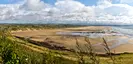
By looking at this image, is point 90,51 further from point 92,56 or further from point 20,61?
point 20,61

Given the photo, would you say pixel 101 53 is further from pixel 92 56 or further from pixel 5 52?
pixel 92 56

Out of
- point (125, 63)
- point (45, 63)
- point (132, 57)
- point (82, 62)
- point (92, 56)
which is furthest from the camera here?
point (132, 57)

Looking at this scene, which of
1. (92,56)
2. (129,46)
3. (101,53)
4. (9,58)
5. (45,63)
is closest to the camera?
(92,56)

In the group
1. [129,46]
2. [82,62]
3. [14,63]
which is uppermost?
[82,62]

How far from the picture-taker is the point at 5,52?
28.6 ft

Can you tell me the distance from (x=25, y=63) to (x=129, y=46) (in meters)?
49.3

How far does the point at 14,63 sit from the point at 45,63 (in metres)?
1.04

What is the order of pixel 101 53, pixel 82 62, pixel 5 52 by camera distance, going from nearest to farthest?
pixel 82 62 < pixel 5 52 < pixel 101 53

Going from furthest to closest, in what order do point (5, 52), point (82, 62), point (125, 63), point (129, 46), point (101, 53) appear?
point (129, 46), point (101, 53), point (125, 63), point (5, 52), point (82, 62)

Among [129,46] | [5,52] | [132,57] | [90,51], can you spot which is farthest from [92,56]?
[129,46]

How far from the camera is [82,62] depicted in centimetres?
363

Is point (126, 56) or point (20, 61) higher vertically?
point (20, 61)

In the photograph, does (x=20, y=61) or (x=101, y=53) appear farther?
(x=101, y=53)

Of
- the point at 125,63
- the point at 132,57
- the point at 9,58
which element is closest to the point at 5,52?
the point at 9,58
